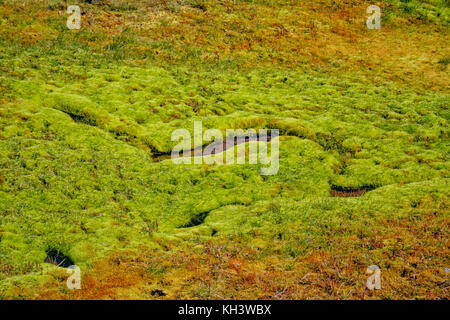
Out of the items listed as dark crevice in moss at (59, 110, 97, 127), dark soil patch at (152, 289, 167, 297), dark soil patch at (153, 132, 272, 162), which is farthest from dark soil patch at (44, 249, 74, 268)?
dark crevice in moss at (59, 110, 97, 127)

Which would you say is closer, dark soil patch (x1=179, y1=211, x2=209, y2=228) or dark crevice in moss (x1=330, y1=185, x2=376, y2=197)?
dark soil patch (x1=179, y1=211, x2=209, y2=228)

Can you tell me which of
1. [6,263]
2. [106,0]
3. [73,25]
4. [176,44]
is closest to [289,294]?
[6,263]

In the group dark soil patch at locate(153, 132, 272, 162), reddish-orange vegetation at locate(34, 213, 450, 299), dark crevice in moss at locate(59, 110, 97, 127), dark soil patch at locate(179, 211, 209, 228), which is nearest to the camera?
reddish-orange vegetation at locate(34, 213, 450, 299)

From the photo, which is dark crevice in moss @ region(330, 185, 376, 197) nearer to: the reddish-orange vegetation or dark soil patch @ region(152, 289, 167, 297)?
the reddish-orange vegetation

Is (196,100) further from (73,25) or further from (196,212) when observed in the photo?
(73,25)

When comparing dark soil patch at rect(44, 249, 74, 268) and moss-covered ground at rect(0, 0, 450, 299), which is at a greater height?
moss-covered ground at rect(0, 0, 450, 299)

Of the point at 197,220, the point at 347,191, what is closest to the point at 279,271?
the point at 197,220

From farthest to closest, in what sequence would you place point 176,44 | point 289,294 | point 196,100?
point 176,44, point 196,100, point 289,294

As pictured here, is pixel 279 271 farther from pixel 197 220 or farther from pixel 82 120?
pixel 82 120

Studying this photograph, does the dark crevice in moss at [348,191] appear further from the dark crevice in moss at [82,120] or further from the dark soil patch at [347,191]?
the dark crevice in moss at [82,120]
